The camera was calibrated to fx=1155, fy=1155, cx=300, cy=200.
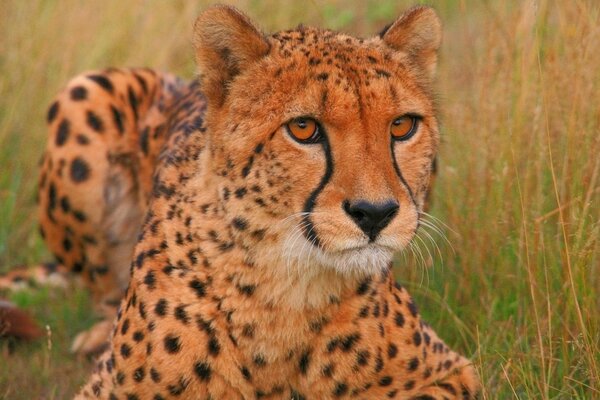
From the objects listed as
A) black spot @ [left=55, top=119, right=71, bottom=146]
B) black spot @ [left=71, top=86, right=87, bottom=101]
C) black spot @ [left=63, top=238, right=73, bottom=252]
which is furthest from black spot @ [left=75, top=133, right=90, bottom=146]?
black spot @ [left=63, top=238, right=73, bottom=252]

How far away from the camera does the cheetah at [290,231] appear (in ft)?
8.83

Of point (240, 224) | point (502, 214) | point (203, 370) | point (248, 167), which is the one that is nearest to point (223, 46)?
point (248, 167)

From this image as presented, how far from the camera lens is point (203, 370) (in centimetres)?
291

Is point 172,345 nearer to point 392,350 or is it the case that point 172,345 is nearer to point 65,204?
point 392,350

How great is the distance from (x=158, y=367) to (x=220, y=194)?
47cm

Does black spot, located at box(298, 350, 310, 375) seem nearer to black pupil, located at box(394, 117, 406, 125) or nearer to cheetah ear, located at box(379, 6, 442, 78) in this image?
black pupil, located at box(394, 117, 406, 125)

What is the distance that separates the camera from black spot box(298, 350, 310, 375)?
2.97 meters

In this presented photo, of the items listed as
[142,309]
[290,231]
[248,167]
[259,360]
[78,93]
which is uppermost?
[78,93]

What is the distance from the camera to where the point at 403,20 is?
3.04 m

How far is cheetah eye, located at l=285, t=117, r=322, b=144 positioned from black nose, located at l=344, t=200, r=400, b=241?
216 mm

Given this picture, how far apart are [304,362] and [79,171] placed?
1.63 metres

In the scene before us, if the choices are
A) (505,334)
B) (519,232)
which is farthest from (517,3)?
(505,334)

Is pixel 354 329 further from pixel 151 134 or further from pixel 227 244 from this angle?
pixel 151 134

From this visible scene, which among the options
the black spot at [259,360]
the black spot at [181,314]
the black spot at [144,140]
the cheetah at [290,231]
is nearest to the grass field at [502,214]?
the cheetah at [290,231]
